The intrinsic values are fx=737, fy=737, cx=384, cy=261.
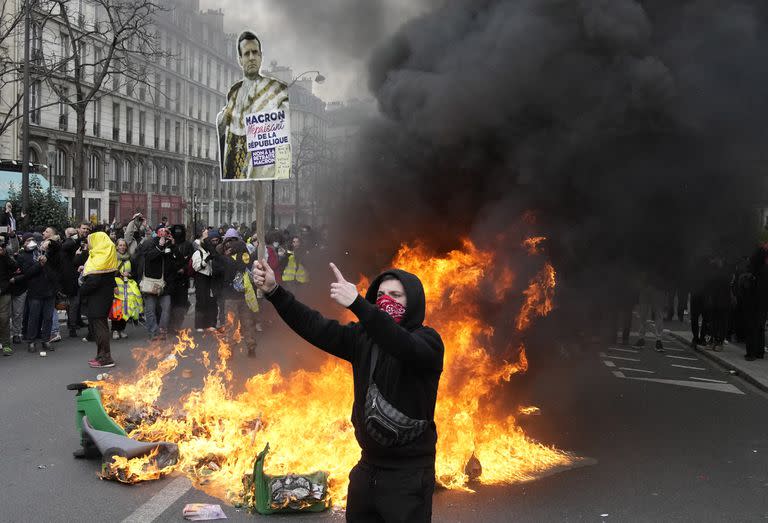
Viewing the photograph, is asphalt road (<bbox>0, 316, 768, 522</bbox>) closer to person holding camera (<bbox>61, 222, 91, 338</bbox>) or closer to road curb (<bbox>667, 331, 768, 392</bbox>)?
road curb (<bbox>667, 331, 768, 392</bbox>)

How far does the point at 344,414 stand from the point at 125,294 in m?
7.00

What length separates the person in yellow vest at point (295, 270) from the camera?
1446 cm

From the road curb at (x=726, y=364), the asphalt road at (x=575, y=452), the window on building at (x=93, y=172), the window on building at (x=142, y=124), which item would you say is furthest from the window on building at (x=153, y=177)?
the road curb at (x=726, y=364)

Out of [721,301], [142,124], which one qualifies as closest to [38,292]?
[721,301]

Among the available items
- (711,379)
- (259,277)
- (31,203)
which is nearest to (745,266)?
(711,379)

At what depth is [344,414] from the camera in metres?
5.73

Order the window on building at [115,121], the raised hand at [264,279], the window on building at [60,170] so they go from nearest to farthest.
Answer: the raised hand at [264,279]
the window on building at [60,170]
the window on building at [115,121]

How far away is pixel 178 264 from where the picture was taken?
1212 centimetres

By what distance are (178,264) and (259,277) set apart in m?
9.19

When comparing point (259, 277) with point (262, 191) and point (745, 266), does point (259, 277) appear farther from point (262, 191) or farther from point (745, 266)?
point (745, 266)

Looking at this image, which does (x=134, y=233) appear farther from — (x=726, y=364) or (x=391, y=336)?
(x=391, y=336)

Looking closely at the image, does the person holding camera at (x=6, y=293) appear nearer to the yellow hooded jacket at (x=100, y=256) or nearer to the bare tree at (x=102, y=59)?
the yellow hooded jacket at (x=100, y=256)

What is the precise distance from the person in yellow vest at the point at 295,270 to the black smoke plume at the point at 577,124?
24.3 ft

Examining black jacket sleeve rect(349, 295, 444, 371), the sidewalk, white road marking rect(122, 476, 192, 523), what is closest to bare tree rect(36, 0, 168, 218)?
the sidewalk
